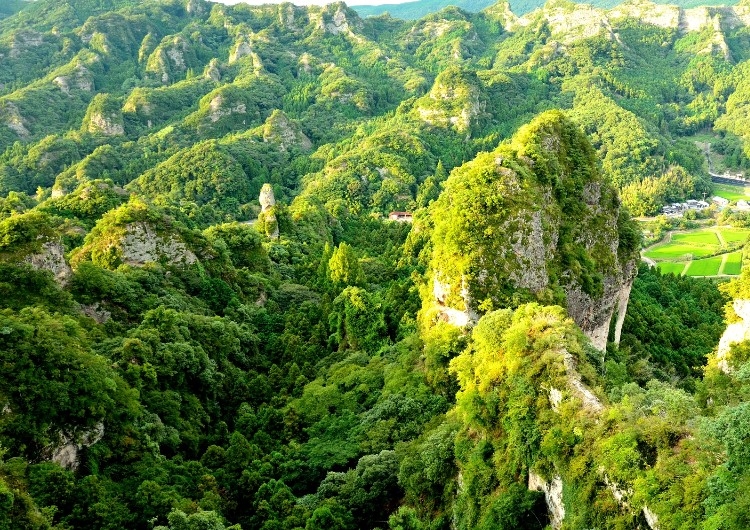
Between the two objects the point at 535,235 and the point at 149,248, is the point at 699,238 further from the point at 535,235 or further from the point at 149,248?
the point at 149,248

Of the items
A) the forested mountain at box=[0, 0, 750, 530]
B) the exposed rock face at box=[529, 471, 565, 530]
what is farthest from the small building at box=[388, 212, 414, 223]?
the exposed rock face at box=[529, 471, 565, 530]

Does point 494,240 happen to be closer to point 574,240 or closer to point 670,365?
point 574,240

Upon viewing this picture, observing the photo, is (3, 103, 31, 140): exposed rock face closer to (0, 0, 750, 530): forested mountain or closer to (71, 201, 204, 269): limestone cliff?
(0, 0, 750, 530): forested mountain

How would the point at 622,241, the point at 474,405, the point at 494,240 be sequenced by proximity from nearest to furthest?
1. the point at 474,405
2. the point at 494,240
3. the point at 622,241

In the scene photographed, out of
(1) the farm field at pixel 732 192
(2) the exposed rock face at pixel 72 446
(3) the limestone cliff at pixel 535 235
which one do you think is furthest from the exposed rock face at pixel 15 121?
(1) the farm field at pixel 732 192

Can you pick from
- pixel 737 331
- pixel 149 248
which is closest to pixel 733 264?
pixel 737 331

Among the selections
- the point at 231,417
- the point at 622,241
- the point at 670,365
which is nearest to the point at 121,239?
the point at 231,417
